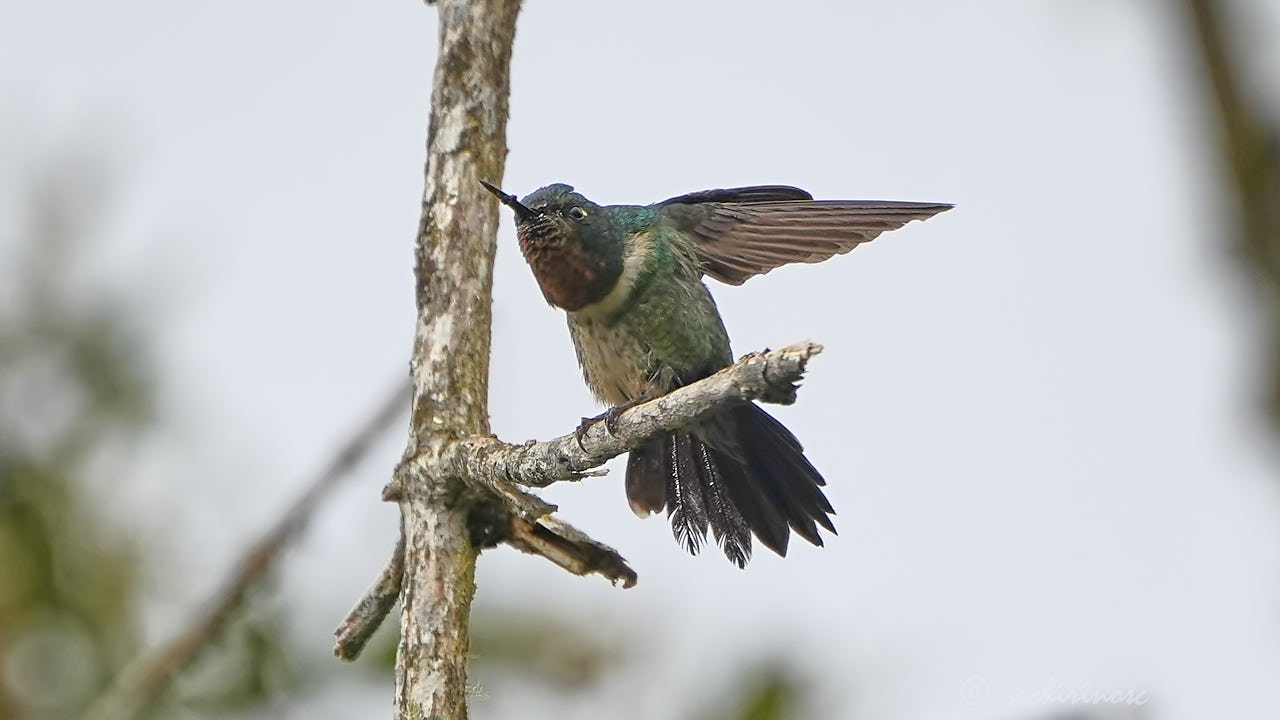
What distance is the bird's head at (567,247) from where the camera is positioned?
462 cm

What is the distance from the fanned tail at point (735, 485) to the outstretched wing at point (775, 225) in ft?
1.76

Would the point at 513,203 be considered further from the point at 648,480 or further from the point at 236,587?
the point at 236,587

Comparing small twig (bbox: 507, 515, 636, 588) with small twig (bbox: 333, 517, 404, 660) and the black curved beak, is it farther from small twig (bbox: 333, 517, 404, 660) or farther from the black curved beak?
the black curved beak

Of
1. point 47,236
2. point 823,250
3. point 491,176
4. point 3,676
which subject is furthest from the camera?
point 47,236

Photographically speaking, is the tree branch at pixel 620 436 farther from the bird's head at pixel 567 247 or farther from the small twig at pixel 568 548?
the bird's head at pixel 567 247

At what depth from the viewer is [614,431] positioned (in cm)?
314

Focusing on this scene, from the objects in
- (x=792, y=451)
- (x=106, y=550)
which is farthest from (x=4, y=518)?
(x=792, y=451)

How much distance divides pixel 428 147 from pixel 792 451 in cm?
160

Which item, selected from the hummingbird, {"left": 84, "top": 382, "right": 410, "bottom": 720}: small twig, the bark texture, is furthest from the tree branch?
the hummingbird

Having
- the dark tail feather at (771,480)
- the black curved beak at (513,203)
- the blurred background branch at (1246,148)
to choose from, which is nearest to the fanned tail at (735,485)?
the dark tail feather at (771,480)

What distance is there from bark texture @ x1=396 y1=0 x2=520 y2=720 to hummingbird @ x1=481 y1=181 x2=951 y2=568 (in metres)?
0.53

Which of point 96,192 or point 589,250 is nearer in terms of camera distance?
point 589,250

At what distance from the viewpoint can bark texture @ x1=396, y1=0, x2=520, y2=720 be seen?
3.39 meters

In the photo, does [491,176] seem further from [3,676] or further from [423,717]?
[3,676]
